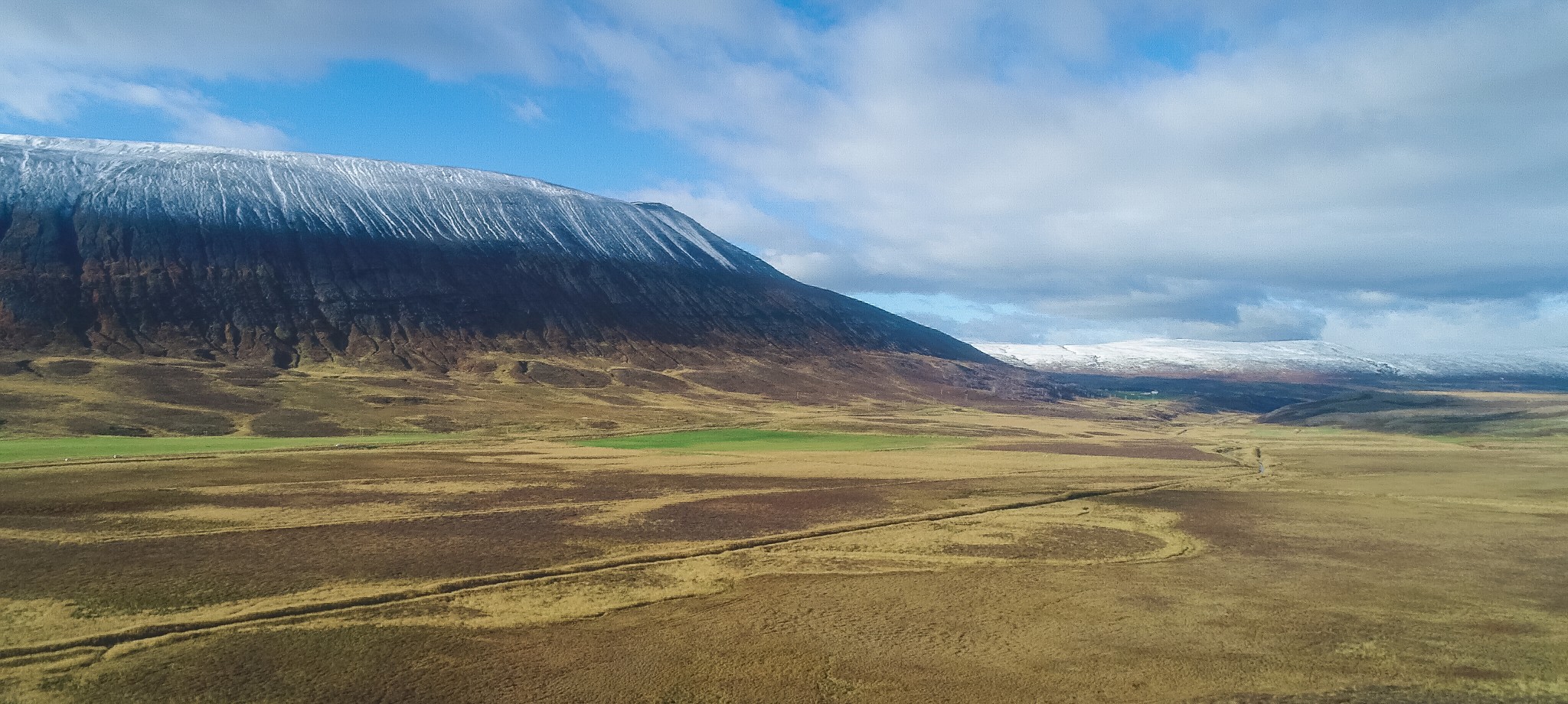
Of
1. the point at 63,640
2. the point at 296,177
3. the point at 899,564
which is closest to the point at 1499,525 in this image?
the point at 899,564

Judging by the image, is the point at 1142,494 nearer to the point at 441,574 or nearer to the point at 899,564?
the point at 899,564

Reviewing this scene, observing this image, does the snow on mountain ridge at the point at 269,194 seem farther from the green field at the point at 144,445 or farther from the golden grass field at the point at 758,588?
the golden grass field at the point at 758,588

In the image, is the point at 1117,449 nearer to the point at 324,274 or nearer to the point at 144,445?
the point at 144,445

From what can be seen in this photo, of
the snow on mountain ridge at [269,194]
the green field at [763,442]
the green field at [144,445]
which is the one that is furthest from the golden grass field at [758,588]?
the snow on mountain ridge at [269,194]

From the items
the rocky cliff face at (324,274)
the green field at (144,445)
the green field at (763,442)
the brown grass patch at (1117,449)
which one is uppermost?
the rocky cliff face at (324,274)

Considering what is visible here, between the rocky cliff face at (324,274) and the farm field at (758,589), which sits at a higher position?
the rocky cliff face at (324,274)

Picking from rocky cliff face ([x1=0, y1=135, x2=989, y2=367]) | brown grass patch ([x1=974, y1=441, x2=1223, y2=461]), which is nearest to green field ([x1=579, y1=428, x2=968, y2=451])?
brown grass patch ([x1=974, y1=441, x2=1223, y2=461])
